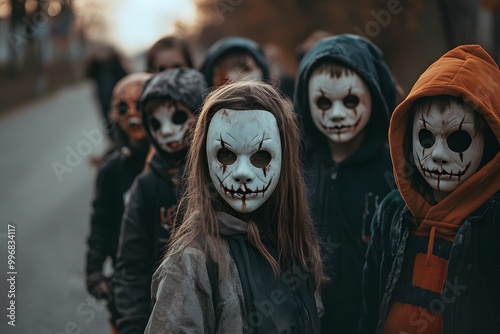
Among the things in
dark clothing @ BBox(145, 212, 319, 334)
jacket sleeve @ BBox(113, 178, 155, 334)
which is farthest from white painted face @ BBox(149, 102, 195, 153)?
dark clothing @ BBox(145, 212, 319, 334)

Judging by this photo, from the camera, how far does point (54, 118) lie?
2612 centimetres

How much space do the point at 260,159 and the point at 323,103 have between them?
1.21m

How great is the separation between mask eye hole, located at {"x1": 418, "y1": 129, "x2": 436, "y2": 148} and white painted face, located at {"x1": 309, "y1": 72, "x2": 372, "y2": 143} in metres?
0.83

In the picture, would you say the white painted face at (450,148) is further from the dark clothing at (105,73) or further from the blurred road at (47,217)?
→ the dark clothing at (105,73)

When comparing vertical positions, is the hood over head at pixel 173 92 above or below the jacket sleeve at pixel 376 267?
above

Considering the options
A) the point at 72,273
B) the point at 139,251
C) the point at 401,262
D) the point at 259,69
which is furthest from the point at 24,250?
the point at 401,262

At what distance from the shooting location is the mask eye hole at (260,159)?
336 cm

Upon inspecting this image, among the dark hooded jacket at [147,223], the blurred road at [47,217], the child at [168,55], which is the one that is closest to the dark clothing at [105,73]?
the blurred road at [47,217]

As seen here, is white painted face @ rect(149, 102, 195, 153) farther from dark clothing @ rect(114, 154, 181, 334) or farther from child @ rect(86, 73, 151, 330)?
child @ rect(86, 73, 151, 330)

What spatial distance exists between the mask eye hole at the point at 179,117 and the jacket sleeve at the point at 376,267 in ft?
4.37

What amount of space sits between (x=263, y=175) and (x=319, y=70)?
132 centimetres

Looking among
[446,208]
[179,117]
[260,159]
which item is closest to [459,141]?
[446,208]

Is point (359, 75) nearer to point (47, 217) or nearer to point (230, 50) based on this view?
point (230, 50)

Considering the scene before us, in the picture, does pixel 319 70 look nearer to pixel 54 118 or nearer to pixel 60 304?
pixel 60 304
